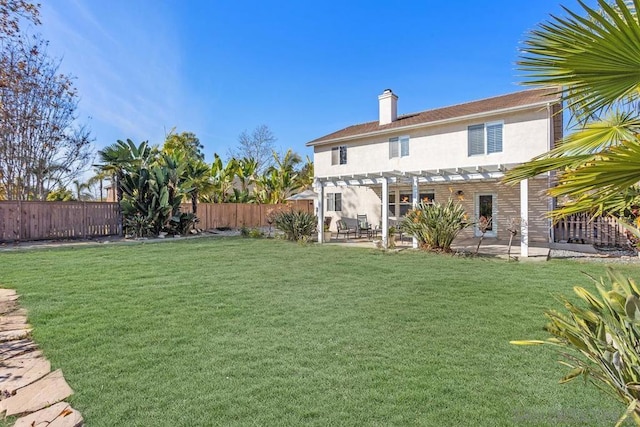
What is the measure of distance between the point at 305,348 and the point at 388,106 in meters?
17.0

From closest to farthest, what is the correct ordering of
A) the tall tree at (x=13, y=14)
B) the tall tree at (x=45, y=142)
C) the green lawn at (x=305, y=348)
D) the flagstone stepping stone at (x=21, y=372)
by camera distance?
the green lawn at (x=305, y=348), the flagstone stepping stone at (x=21, y=372), the tall tree at (x=13, y=14), the tall tree at (x=45, y=142)

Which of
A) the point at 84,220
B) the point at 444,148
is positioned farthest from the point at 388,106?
the point at 84,220

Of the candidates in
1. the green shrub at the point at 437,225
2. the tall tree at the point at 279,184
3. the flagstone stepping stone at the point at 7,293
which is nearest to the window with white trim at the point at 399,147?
the green shrub at the point at 437,225

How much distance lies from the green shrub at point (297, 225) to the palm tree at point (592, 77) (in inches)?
533

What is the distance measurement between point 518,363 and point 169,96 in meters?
20.2

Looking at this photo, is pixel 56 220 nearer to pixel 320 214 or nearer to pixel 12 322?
pixel 320 214

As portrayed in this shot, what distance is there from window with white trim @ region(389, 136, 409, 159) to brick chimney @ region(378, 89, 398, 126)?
63.0 inches

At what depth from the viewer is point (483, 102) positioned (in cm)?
1680

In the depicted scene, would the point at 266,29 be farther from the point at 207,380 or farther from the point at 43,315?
the point at 207,380

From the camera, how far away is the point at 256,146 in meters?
38.6

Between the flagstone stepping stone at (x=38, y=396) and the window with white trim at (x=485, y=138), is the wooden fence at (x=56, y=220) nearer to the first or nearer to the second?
the flagstone stepping stone at (x=38, y=396)

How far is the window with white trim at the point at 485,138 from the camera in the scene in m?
14.5

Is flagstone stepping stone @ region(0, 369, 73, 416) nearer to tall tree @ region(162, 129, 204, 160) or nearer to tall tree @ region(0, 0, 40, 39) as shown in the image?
tall tree @ region(0, 0, 40, 39)

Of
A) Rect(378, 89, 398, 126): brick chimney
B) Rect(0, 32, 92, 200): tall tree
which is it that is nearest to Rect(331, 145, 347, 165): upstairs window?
Rect(378, 89, 398, 126): brick chimney
